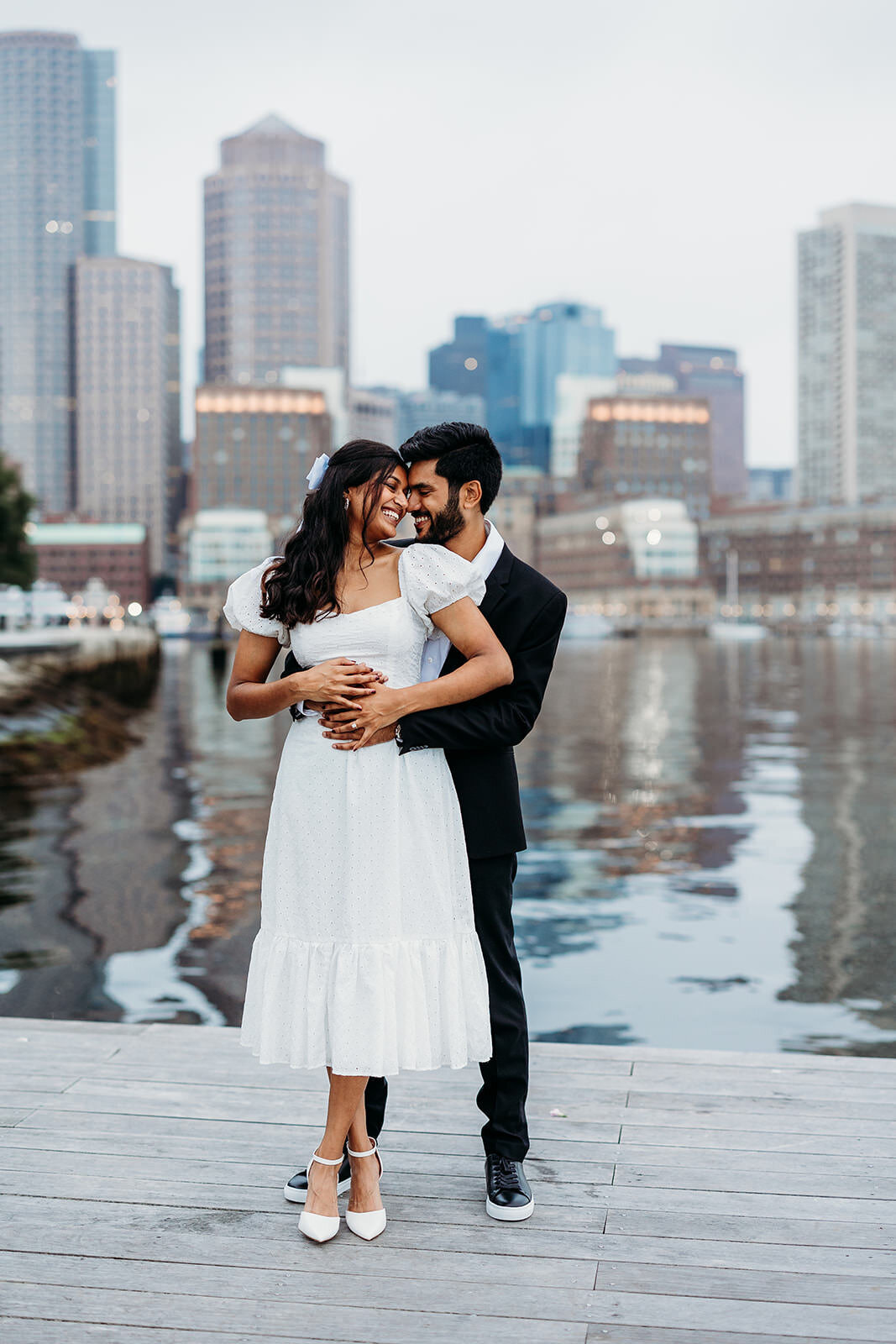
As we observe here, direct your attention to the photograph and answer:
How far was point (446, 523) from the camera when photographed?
355cm

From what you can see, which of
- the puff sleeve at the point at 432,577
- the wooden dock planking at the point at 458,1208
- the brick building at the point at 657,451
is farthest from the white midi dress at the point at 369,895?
the brick building at the point at 657,451

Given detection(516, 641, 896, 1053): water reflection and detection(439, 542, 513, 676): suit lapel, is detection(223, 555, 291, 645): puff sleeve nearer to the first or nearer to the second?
detection(439, 542, 513, 676): suit lapel

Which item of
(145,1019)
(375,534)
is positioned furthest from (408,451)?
(145,1019)

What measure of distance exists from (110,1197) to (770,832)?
1223 centimetres

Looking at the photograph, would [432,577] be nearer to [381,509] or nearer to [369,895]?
[381,509]

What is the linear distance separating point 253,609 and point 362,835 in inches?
25.2

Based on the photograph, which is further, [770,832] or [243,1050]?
[770,832]

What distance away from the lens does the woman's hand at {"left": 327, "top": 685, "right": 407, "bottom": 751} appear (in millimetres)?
3299

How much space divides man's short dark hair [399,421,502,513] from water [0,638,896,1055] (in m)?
4.94

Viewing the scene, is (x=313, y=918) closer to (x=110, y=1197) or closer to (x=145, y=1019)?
(x=110, y=1197)

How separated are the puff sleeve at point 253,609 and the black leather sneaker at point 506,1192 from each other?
1.50 metres

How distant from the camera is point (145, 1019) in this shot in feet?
26.7

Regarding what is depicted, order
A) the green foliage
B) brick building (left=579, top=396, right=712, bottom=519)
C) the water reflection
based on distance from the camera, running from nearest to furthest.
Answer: the water reflection, the green foliage, brick building (left=579, top=396, right=712, bottom=519)

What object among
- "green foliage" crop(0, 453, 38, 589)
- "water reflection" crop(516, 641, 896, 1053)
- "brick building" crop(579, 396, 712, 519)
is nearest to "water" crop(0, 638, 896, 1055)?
"water reflection" crop(516, 641, 896, 1053)
